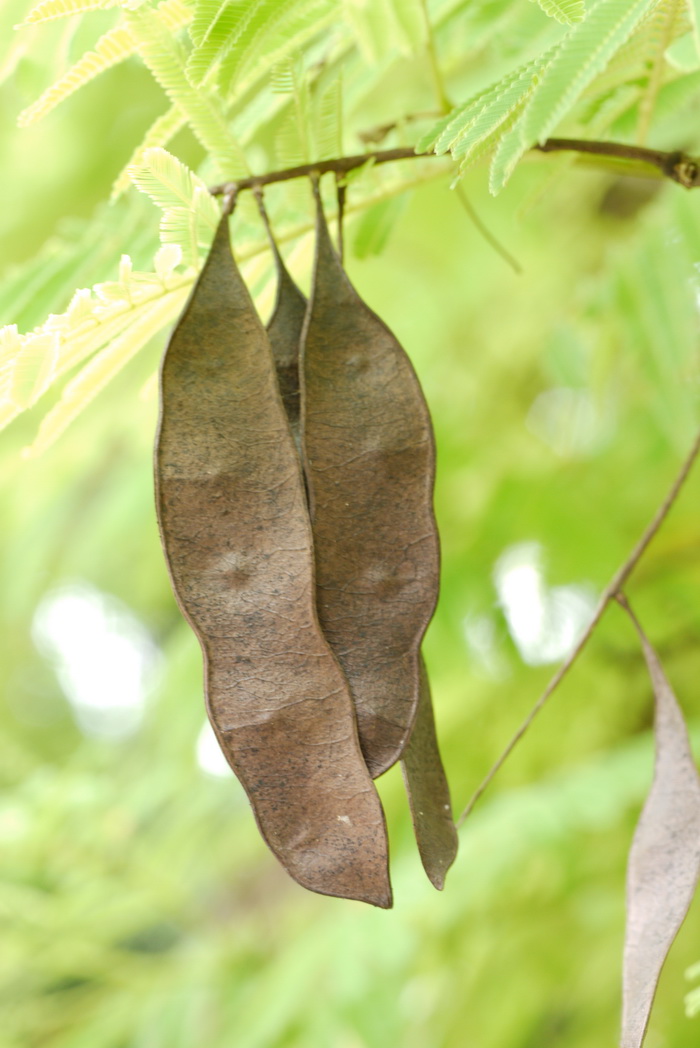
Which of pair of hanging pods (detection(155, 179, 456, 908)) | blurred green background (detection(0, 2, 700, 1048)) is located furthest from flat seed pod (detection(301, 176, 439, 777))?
blurred green background (detection(0, 2, 700, 1048))

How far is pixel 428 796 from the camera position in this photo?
60 cm

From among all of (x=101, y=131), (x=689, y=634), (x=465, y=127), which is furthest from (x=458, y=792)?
(x=101, y=131)

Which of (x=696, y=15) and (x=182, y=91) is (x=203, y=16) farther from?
(x=696, y=15)

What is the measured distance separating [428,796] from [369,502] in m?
0.17

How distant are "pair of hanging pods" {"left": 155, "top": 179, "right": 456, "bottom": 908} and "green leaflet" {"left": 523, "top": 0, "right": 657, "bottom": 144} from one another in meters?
0.14

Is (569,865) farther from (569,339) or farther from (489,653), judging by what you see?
(569,339)

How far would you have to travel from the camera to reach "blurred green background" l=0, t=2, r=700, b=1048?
161cm

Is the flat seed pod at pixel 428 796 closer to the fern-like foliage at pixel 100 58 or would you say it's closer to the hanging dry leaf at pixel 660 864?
the hanging dry leaf at pixel 660 864

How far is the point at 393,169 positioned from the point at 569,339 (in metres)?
0.94

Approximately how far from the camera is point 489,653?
1817 millimetres

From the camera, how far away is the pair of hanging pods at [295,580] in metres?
0.56

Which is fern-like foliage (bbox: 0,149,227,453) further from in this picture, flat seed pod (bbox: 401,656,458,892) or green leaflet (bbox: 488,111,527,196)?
flat seed pod (bbox: 401,656,458,892)

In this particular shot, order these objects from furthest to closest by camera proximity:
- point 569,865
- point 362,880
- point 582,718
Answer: point 582,718
point 569,865
point 362,880

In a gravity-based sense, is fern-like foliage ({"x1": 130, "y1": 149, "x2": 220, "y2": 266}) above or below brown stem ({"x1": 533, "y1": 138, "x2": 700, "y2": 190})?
above
